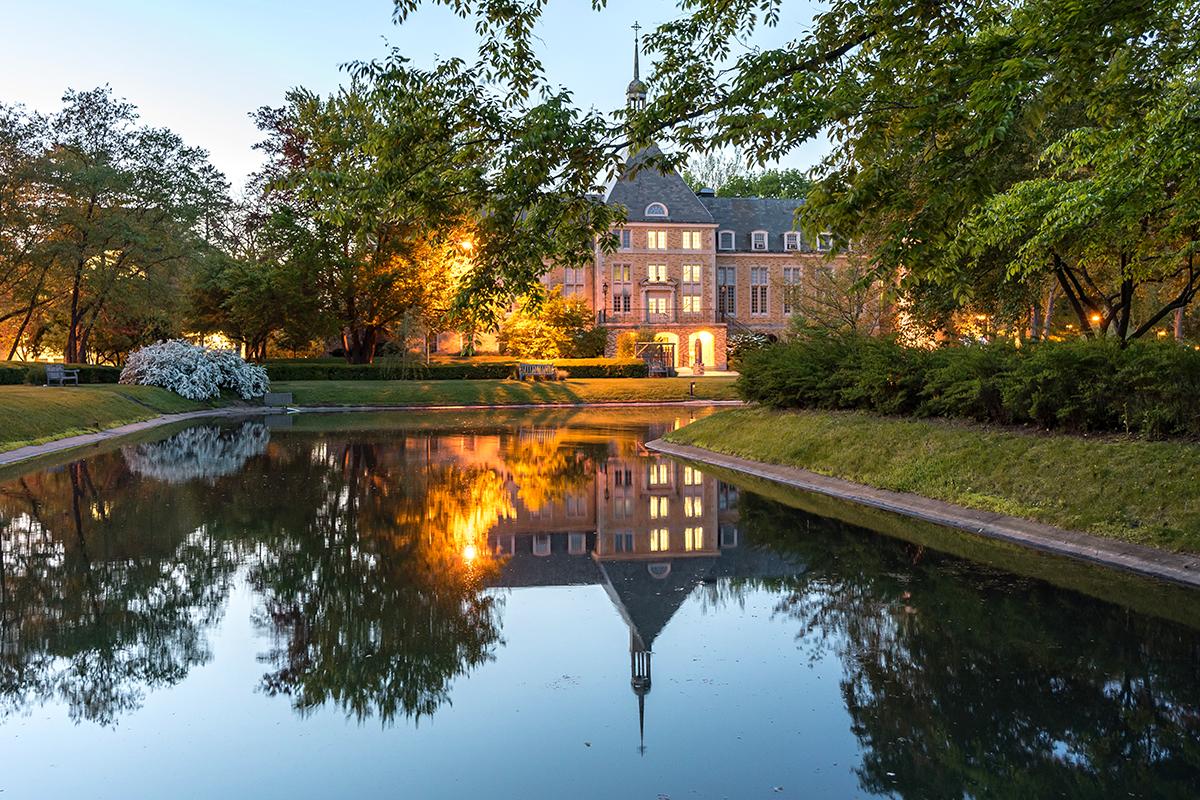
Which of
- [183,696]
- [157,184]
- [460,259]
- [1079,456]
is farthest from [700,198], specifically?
[183,696]

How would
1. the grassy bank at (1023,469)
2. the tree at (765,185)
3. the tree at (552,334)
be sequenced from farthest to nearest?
the tree at (765,185)
the tree at (552,334)
the grassy bank at (1023,469)

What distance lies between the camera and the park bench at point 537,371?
47.9 meters

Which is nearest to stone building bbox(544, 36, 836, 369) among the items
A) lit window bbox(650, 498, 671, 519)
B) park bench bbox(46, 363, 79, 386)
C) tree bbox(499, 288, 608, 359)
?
tree bbox(499, 288, 608, 359)

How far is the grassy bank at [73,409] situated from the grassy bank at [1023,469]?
1653cm

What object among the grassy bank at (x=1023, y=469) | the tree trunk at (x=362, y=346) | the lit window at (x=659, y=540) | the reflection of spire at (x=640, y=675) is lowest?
the lit window at (x=659, y=540)

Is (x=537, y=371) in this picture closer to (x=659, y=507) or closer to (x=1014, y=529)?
(x=659, y=507)

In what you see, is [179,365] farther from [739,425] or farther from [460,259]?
[739,425]

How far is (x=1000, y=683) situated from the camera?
518 centimetres

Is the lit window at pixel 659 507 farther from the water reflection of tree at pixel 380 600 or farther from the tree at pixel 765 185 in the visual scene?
the tree at pixel 765 185

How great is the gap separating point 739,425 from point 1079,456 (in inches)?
352

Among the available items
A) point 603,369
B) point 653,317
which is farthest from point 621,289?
point 603,369

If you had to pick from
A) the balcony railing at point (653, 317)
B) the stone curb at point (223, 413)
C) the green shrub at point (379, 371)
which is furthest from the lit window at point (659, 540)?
the balcony railing at point (653, 317)

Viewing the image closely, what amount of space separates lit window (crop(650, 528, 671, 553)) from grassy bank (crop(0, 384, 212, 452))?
15.0m

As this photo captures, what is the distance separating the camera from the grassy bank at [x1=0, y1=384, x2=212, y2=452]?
67.2ft
